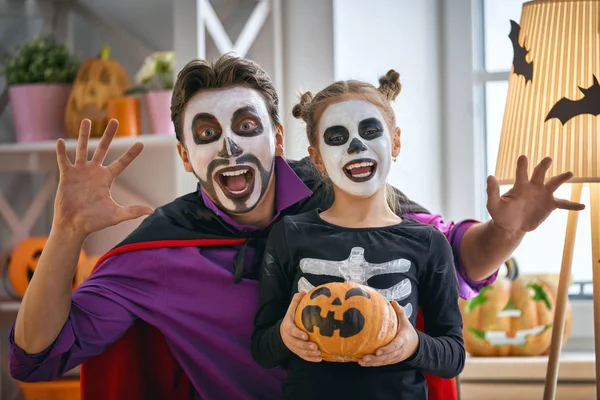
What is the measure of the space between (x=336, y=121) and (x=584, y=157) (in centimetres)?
49

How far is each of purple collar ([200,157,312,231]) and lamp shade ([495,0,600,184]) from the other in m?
0.41

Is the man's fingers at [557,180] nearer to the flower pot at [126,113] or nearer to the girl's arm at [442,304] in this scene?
the girl's arm at [442,304]

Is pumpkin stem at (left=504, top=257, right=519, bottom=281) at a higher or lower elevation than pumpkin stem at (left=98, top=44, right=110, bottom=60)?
lower

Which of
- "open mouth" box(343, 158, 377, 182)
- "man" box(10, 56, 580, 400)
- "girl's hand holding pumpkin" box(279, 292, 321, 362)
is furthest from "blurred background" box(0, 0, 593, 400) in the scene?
"girl's hand holding pumpkin" box(279, 292, 321, 362)

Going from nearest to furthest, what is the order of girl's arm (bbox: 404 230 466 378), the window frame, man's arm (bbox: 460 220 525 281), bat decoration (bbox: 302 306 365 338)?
1. bat decoration (bbox: 302 306 365 338)
2. girl's arm (bbox: 404 230 466 378)
3. man's arm (bbox: 460 220 525 281)
4. the window frame

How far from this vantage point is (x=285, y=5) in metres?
2.46

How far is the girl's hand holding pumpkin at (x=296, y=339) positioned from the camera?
4.07 ft

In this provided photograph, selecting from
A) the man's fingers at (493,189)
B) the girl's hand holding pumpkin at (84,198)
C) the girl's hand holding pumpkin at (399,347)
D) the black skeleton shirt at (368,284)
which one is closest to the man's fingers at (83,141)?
the girl's hand holding pumpkin at (84,198)

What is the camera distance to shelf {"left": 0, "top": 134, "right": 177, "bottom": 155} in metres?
2.40

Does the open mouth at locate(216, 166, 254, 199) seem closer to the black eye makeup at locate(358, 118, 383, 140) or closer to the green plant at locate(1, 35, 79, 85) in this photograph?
the black eye makeup at locate(358, 118, 383, 140)

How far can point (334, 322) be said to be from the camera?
121 cm

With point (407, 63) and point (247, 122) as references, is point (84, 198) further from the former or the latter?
point (407, 63)

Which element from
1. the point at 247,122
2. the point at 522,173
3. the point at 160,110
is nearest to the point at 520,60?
the point at 522,173

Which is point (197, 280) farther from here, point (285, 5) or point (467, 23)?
point (467, 23)
